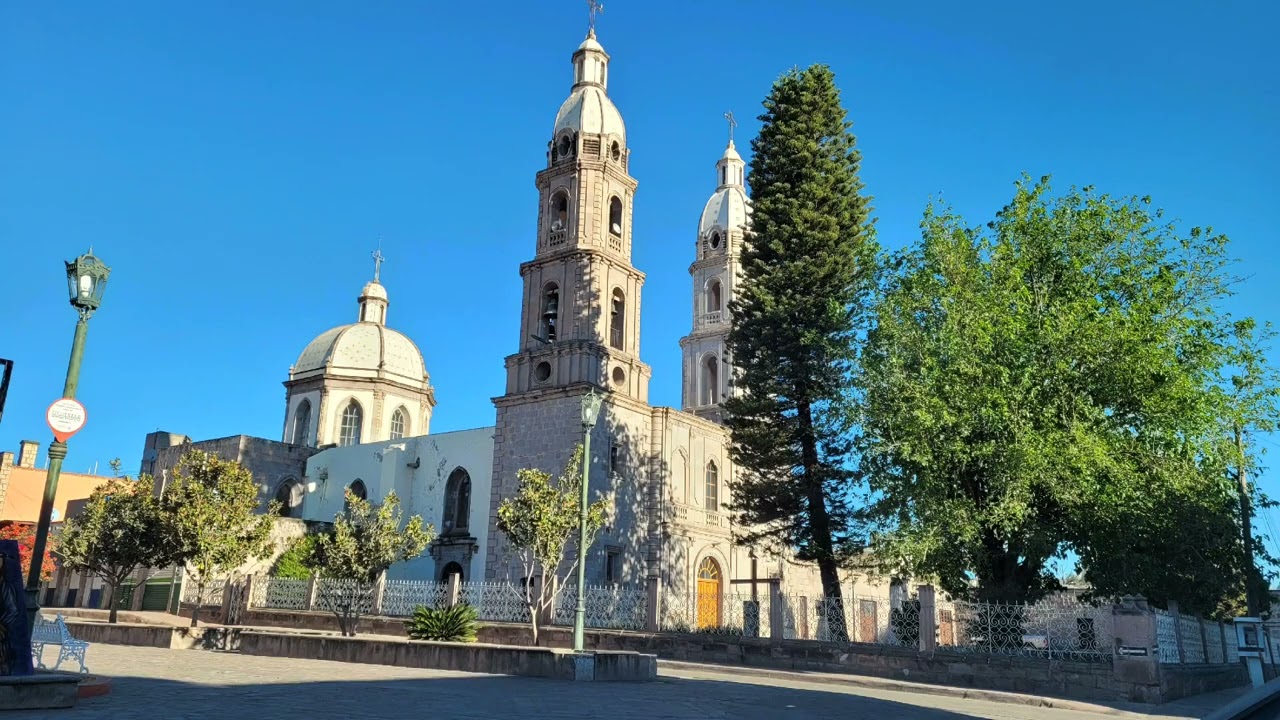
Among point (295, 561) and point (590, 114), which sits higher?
point (590, 114)

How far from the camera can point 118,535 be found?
84.5 feet

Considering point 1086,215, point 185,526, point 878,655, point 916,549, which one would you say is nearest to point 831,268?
point 1086,215

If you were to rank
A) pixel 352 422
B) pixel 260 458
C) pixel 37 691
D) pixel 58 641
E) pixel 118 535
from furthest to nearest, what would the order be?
pixel 352 422, pixel 260 458, pixel 118 535, pixel 58 641, pixel 37 691

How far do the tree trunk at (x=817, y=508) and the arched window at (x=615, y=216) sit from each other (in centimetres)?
1244

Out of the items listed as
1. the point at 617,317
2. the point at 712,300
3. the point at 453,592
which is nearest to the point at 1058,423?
the point at 453,592

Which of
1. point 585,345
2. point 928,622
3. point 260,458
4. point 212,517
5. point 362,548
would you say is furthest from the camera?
point 260,458

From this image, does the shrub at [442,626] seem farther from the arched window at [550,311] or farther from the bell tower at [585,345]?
the arched window at [550,311]

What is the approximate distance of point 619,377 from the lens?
31.2 metres

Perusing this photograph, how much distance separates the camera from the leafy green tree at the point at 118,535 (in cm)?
2512

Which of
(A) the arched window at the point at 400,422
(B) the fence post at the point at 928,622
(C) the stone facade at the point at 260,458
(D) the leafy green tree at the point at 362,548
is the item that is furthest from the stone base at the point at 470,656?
(A) the arched window at the point at 400,422

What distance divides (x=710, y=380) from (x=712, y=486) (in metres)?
9.82

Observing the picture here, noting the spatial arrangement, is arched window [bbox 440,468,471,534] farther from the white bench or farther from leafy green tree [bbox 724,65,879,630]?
the white bench

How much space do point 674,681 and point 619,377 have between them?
17.3 meters

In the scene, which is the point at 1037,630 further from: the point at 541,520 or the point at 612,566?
the point at 612,566
